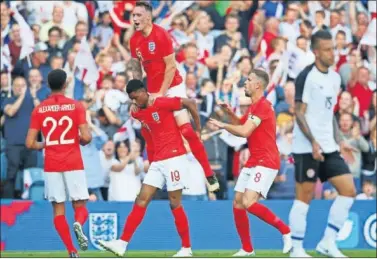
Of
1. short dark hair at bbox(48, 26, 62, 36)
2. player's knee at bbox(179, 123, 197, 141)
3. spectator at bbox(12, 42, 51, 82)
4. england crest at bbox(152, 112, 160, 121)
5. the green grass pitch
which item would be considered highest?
short dark hair at bbox(48, 26, 62, 36)

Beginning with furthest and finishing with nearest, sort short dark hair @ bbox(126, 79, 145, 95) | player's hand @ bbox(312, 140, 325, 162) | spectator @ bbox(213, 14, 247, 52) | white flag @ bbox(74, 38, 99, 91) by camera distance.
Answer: spectator @ bbox(213, 14, 247, 52)
white flag @ bbox(74, 38, 99, 91)
player's hand @ bbox(312, 140, 325, 162)
short dark hair @ bbox(126, 79, 145, 95)

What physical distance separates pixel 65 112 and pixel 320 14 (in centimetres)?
987

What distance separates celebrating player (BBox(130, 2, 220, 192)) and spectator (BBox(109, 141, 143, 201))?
13.9 feet

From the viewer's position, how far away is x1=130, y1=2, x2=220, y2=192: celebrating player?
1698cm

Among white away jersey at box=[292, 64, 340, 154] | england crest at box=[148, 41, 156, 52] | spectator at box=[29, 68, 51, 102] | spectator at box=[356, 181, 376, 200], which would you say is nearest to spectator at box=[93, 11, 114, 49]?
spectator at box=[29, 68, 51, 102]

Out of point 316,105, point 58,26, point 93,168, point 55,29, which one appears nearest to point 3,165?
point 93,168

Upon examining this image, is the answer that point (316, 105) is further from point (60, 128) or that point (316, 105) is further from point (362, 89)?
point (362, 89)

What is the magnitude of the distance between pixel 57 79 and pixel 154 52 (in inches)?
53.8

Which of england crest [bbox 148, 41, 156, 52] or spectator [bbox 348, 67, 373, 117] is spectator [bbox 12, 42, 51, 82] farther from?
england crest [bbox 148, 41, 156, 52]

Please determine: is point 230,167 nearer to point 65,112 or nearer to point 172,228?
point 172,228

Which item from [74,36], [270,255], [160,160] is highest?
[74,36]

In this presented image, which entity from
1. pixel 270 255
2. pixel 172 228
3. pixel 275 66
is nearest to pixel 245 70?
pixel 275 66

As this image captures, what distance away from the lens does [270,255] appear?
18125 mm

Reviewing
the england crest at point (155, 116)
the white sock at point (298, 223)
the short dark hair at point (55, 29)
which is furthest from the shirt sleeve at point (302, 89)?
the short dark hair at point (55, 29)
